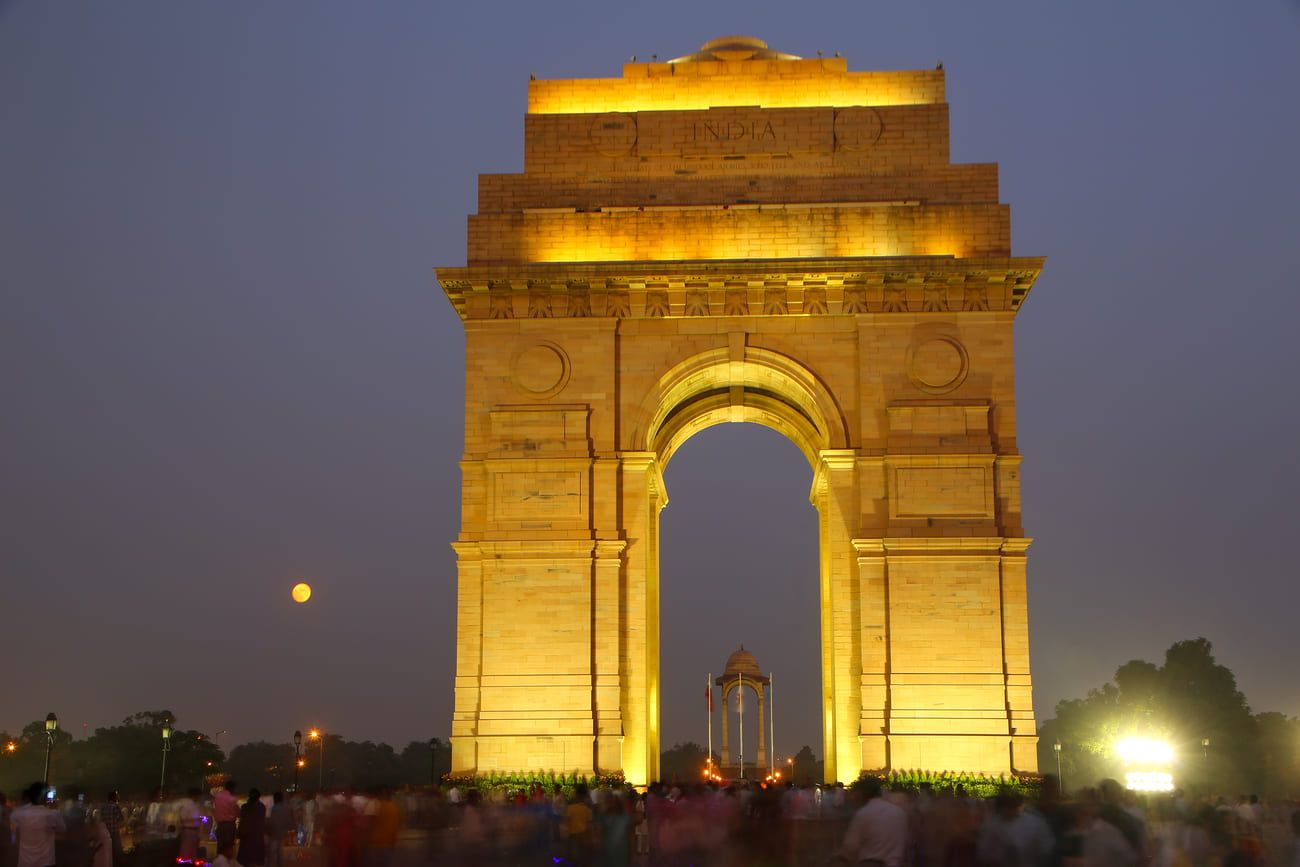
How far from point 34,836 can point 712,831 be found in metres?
7.35

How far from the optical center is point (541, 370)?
33.9 m

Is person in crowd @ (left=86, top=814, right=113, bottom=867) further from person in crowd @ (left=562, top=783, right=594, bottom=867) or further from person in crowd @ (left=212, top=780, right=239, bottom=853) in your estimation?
person in crowd @ (left=562, top=783, right=594, bottom=867)

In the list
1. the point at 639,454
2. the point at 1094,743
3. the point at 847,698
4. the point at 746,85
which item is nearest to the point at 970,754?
the point at 847,698

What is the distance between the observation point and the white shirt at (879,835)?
14.0 metres

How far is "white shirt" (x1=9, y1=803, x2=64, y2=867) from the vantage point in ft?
53.2

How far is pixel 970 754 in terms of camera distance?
103ft

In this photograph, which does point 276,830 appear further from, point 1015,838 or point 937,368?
point 937,368

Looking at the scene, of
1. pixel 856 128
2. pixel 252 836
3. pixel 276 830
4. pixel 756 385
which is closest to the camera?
pixel 252 836

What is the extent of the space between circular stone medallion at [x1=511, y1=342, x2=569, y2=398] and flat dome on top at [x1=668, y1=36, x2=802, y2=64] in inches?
319

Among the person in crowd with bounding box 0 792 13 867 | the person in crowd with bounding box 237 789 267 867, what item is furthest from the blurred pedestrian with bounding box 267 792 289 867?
the person in crowd with bounding box 0 792 13 867

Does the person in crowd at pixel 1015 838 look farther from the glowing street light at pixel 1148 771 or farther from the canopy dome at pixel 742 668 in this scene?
the canopy dome at pixel 742 668

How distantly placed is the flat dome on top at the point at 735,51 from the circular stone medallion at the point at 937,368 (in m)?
8.28

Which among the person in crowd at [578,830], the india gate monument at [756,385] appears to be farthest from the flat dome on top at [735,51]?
the person in crowd at [578,830]

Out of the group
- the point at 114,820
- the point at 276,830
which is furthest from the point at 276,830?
the point at 114,820
